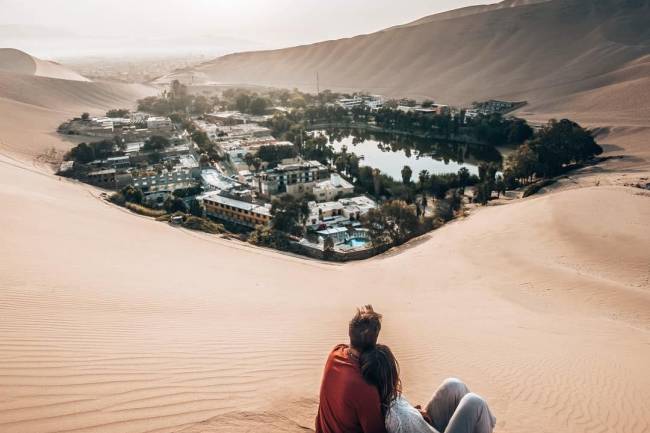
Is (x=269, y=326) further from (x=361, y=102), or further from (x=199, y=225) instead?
(x=361, y=102)

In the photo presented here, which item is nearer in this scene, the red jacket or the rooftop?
the red jacket

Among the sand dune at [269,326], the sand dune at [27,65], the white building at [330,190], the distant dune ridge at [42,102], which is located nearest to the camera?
the sand dune at [269,326]

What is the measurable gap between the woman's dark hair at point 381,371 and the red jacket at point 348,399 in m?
0.04

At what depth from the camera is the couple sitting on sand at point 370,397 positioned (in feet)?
7.80

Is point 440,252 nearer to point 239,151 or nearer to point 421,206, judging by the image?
point 421,206

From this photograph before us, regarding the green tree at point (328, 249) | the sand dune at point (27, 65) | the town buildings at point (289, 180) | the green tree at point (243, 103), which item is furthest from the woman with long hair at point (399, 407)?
the sand dune at point (27, 65)

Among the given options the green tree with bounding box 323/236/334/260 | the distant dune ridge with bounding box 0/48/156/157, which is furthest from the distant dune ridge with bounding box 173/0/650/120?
the distant dune ridge with bounding box 0/48/156/157

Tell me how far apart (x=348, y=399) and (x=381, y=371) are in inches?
9.2

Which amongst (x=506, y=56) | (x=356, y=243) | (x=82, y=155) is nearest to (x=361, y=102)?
(x=506, y=56)

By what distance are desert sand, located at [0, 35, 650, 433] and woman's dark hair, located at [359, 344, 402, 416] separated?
3.17 ft

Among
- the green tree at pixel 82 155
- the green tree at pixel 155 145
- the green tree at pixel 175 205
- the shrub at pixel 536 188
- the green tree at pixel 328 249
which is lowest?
the green tree at pixel 328 249

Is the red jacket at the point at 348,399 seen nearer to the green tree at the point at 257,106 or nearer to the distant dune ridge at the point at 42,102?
the distant dune ridge at the point at 42,102

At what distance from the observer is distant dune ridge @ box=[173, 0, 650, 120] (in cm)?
5841

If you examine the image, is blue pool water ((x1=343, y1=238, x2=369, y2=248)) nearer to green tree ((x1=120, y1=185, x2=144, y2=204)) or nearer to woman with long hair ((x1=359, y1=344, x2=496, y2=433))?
green tree ((x1=120, y1=185, x2=144, y2=204))
